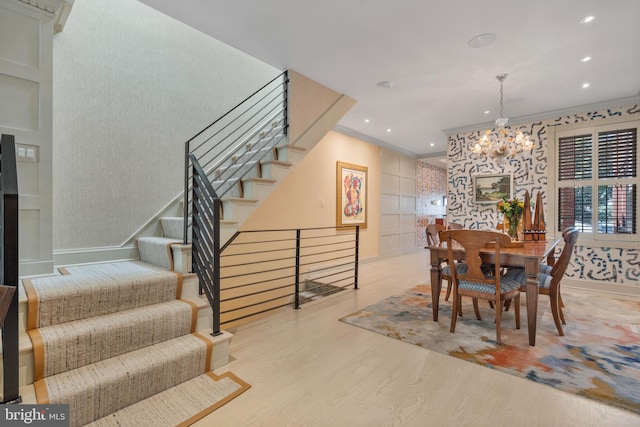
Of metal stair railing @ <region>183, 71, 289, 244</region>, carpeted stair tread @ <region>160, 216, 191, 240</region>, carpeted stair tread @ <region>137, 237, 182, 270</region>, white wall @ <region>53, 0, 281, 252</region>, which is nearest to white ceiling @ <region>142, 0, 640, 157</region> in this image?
metal stair railing @ <region>183, 71, 289, 244</region>

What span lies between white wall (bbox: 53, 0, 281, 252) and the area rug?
2.71 metres

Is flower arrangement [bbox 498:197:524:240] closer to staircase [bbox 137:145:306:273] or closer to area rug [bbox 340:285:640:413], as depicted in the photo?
area rug [bbox 340:285:640:413]

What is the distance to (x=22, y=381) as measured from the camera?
4.97ft

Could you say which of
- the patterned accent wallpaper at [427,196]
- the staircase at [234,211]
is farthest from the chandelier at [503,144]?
the patterned accent wallpaper at [427,196]

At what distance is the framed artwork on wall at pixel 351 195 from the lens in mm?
5754

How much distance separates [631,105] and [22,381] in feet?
22.6

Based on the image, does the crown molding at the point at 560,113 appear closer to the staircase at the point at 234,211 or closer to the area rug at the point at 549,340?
the area rug at the point at 549,340

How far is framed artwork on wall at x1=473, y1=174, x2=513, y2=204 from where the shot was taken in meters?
5.09

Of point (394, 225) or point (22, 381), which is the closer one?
point (22, 381)

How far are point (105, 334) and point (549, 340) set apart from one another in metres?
3.42

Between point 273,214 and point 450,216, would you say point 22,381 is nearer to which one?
point 273,214

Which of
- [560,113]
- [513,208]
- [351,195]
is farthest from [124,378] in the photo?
[560,113]

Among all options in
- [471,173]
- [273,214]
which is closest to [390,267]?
[471,173]

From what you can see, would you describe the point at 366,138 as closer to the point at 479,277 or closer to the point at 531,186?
the point at 531,186
